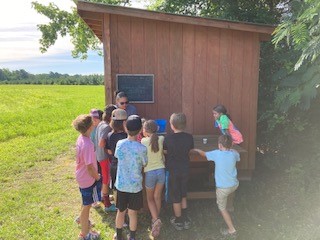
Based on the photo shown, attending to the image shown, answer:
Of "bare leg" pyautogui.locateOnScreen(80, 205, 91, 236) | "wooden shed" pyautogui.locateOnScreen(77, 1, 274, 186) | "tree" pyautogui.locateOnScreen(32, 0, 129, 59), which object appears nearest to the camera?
"bare leg" pyautogui.locateOnScreen(80, 205, 91, 236)

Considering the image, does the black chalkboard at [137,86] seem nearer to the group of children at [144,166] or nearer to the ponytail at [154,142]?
the group of children at [144,166]

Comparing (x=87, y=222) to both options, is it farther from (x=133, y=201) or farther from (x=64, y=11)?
(x=64, y=11)

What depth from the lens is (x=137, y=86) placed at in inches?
257

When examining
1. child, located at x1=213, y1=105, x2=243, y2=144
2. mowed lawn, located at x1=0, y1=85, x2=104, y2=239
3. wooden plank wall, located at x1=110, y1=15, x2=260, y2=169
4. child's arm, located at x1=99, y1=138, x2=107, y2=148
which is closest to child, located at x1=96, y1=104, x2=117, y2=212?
child's arm, located at x1=99, y1=138, x2=107, y2=148

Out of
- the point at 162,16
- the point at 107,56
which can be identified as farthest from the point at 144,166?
the point at 162,16

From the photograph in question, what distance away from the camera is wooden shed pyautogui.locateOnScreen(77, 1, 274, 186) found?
21.0ft

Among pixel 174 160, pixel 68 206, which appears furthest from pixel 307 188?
pixel 68 206

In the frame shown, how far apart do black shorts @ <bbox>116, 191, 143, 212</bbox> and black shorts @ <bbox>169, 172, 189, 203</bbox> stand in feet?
2.15

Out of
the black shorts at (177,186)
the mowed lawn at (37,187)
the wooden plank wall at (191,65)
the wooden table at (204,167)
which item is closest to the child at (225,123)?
the wooden table at (204,167)

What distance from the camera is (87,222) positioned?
4.71m

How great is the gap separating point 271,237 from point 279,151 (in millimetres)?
3051

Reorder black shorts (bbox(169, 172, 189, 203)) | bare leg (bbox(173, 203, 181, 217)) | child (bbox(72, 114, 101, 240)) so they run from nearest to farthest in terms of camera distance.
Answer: child (bbox(72, 114, 101, 240))
black shorts (bbox(169, 172, 189, 203))
bare leg (bbox(173, 203, 181, 217))

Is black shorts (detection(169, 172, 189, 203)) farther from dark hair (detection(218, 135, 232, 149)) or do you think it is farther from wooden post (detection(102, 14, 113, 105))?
wooden post (detection(102, 14, 113, 105))

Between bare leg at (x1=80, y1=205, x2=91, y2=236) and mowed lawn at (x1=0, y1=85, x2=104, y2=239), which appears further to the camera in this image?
mowed lawn at (x1=0, y1=85, x2=104, y2=239)
